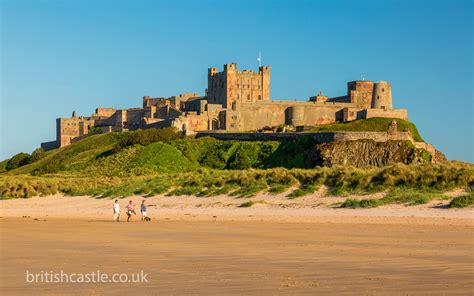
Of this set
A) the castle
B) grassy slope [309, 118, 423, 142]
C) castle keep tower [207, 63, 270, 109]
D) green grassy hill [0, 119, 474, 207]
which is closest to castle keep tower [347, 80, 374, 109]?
the castle

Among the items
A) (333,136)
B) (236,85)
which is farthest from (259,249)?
(236,85)

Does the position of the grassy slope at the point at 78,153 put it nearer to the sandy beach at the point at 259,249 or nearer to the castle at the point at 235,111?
the castle at the point at 235,111

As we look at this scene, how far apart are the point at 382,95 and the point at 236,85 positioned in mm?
18107

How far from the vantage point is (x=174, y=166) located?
170 feet

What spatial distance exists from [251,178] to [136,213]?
621 cm

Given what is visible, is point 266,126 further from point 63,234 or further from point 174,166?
point 63,234

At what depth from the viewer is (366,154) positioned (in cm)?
4725

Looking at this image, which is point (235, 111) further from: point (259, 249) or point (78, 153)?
point (259, 249)

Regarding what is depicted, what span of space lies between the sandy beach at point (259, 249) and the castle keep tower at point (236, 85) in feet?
184

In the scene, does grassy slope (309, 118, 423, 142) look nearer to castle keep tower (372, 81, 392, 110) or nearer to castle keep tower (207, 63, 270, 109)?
castle keep tower (372, 81, 392, 110)

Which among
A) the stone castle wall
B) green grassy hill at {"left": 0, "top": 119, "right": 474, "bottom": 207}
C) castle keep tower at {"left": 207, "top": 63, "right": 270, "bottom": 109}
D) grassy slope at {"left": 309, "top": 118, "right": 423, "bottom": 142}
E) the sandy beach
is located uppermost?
castle keep tower at {"left": 207, "top": 63, "right": 270, "bottom": 109}

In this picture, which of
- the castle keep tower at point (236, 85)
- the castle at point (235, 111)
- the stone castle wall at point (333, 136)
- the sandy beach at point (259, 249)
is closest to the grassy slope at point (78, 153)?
the castle at point (235, 111)

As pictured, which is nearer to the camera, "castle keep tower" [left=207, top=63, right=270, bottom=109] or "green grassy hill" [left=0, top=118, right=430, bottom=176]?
"green grassy hill" [left=0, top=118, right=430, bottom=176]

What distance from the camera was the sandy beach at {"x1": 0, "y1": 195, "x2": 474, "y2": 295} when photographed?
A: 11555 mm
